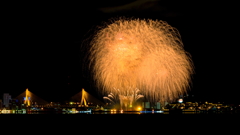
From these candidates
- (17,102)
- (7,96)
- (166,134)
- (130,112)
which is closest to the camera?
(166,134)

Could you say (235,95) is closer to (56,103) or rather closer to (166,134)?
(56,103)

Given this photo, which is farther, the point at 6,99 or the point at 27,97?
the point at 6,99

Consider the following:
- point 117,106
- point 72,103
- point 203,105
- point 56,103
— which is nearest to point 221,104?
point 203,105

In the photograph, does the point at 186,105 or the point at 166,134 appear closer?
the point at 166,134

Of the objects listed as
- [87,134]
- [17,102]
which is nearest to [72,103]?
[17,102]

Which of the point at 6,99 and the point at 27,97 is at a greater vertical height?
the point at 27,97

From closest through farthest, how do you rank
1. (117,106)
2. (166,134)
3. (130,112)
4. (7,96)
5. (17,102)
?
(166,134), (130,112), (117,106), (7,96), (17,102)

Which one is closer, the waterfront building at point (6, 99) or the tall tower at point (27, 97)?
the tall tower at point (27, 97)

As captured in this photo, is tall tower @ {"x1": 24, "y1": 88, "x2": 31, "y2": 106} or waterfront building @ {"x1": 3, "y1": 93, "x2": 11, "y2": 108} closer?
tall tower @ {"x1": 24, "y1": 88, "x2": 31, "y2": 106}

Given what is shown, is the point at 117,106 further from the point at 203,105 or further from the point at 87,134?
the point at 87,134
